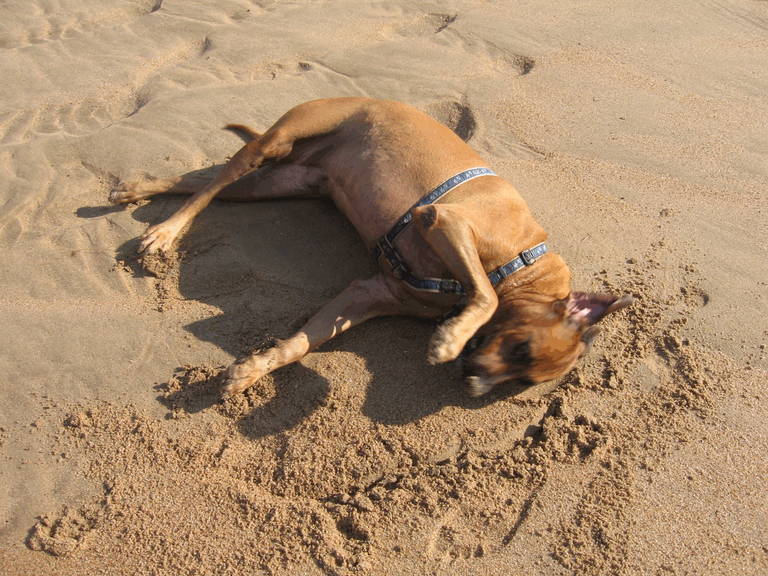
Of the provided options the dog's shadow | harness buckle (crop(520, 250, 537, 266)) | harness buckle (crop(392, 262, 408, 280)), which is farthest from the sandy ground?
harness buckle (crop(520, 250, 537, 266))

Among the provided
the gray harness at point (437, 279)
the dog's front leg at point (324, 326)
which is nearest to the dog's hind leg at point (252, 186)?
the gray harness at point (437, 279)

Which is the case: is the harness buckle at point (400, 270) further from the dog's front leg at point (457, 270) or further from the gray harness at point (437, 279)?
the dog's front leg at point (457, 270)

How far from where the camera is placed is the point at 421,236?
316 centimetres

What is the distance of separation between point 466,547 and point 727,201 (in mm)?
3255

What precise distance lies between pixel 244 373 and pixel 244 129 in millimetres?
2395

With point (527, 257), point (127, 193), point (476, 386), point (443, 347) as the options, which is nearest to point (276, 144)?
point (127, 193)

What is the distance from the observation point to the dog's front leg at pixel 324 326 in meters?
2.90

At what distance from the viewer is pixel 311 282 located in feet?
11.6

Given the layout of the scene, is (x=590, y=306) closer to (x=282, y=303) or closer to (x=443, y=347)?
(x=443, y=347)

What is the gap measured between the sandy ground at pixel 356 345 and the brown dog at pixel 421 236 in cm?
18

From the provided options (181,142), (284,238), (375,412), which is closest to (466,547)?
(375,412)

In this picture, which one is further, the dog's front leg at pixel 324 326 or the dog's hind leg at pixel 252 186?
the dog's hind leg at pixel 252 186

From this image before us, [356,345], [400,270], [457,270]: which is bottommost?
[356,345]

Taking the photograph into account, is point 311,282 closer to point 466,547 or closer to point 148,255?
point 148,255
